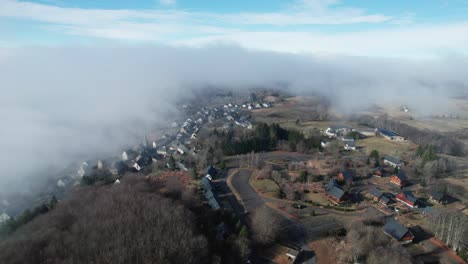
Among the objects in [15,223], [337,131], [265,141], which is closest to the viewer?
[15,223]

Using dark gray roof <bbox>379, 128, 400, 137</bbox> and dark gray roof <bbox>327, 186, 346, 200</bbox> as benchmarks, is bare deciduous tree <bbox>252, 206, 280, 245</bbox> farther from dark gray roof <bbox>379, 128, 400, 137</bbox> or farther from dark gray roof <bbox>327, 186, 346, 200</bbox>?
dark gray roof <bbox>379, 128, 400, 137</bbox>

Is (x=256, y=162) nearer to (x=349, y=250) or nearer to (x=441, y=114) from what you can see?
(x=349, y=250)

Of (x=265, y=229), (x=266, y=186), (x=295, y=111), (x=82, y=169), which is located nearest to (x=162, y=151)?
(x=82, y=169)

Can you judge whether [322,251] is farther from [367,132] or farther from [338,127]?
[338,127]

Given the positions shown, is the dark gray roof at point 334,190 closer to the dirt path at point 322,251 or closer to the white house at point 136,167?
the dirt path at point 322,251

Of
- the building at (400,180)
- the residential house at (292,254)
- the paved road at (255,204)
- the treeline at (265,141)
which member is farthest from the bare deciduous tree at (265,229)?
the treeline at (265,141)

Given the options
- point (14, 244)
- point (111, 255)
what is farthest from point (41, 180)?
point (111, 255)
